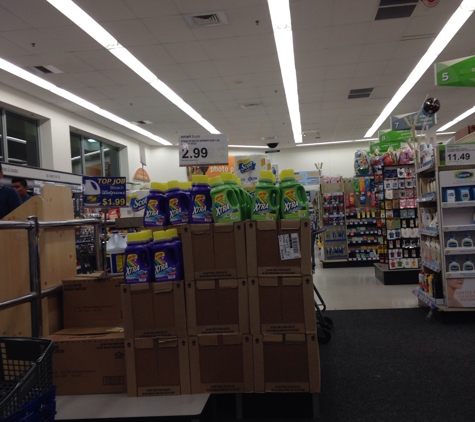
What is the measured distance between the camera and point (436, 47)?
27.1 ft

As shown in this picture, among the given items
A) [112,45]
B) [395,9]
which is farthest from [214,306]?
[112,45]

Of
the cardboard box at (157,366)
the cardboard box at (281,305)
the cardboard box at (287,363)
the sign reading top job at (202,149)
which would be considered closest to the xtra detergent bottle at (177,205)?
the cardboard box at (281,305)

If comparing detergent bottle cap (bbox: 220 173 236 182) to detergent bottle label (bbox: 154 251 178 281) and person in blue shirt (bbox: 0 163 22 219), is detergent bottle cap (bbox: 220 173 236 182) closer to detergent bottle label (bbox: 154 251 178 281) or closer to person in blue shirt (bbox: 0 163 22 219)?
detergent bottle label (bbox: 154 251 178 281)

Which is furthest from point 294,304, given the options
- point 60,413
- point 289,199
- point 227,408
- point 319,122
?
point 319,122

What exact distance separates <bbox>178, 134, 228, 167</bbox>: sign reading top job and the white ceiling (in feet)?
6.14

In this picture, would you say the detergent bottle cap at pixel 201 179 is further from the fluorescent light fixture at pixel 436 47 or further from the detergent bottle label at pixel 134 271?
the fluorescent light fixture at pixel 436 47

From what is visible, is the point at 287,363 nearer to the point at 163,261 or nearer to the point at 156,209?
the point at 163,261

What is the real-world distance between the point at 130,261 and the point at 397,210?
6.30 meters

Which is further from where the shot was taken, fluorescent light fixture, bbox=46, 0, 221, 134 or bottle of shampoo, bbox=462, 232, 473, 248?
fluorescent light fixture, bbox=46, 0, 221, 134

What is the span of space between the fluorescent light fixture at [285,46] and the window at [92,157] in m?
6.06

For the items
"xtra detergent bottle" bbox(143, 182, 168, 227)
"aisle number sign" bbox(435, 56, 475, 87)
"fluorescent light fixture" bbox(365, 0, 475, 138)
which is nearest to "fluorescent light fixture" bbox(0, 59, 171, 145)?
"xtra detergent bottle" bbox(143, 182, 168, 227)

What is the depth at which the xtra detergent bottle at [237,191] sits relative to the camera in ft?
9.79

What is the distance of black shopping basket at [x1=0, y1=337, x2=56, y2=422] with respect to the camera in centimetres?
139

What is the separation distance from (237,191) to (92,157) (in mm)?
11657
